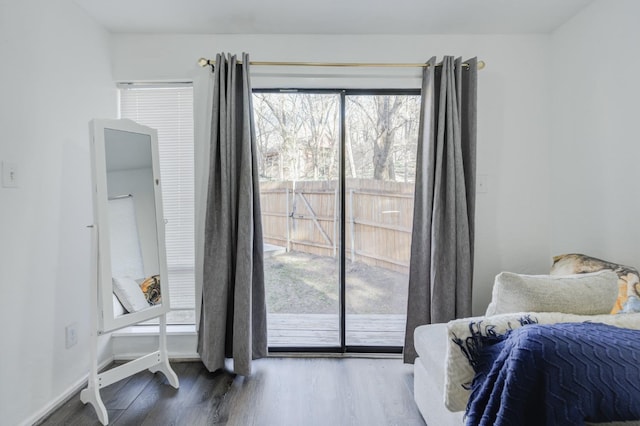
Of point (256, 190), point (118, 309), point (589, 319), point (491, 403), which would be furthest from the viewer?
point (256, 190)

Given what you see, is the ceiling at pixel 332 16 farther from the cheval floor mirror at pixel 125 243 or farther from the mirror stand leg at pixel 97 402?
the mirror stand leg at pixel 97 402

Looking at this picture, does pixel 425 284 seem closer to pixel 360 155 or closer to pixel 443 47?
pixel 360 155

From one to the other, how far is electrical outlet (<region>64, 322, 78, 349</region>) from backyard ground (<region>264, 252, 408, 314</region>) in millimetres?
1257

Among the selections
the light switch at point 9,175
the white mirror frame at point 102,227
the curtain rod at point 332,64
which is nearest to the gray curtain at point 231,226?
the curtain rod at point 332,64

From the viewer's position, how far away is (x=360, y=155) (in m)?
2.53

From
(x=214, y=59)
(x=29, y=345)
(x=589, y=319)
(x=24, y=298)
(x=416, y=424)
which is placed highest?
(x=214, y=59)

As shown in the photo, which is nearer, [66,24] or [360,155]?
[66,24]

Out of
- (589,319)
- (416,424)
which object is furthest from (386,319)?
(589,319)

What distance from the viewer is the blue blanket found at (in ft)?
2.44

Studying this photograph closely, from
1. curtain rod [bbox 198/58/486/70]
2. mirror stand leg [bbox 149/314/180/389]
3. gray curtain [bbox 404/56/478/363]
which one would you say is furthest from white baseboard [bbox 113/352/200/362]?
curtain rod [bbox 198/58/486/70]

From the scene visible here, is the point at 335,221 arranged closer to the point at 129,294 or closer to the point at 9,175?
the point at 129,294

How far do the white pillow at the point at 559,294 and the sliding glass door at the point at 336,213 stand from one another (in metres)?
1.32

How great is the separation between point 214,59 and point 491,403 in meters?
2.60

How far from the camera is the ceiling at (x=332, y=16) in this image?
2066 mm
